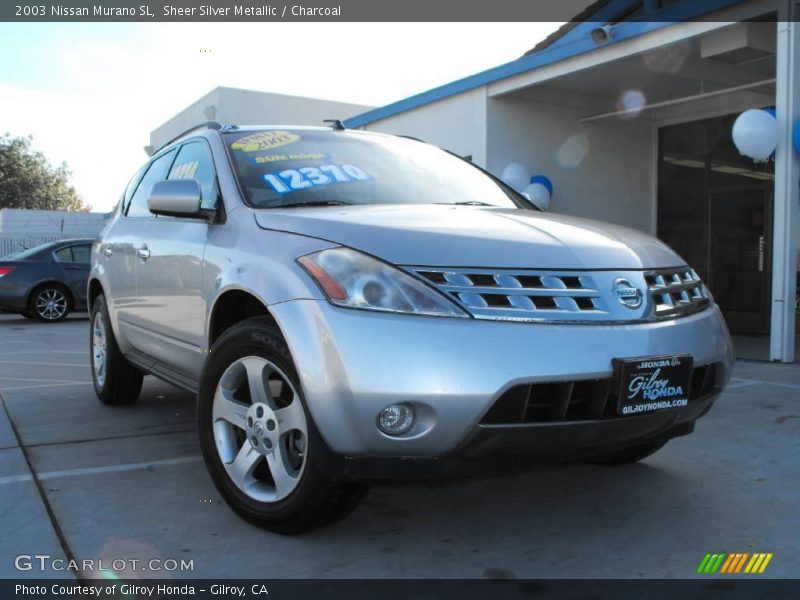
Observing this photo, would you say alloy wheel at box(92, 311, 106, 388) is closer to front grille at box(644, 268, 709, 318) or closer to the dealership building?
front grille at box(644, 268, 709, 318)

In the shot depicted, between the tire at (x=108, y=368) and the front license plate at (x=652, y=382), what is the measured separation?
11.1 feet

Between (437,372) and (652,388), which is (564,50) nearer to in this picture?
(652,388)

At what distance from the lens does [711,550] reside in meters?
2.58

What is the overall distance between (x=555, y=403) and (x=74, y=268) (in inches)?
470

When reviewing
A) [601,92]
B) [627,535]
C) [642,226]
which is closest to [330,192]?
[627,535]

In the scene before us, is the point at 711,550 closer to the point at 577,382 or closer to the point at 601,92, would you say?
the point at 577,382

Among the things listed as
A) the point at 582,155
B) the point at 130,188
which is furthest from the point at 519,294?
the point at 582,155

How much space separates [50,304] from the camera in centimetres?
1244

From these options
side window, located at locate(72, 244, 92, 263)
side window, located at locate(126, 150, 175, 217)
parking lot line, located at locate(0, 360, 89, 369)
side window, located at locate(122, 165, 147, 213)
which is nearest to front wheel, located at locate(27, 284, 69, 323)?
side window, located at locate(72, 244, 92, 263)

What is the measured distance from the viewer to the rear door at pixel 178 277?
3.33 metres

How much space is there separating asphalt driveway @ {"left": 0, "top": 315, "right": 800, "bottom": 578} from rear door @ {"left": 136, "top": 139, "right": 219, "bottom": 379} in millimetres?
560

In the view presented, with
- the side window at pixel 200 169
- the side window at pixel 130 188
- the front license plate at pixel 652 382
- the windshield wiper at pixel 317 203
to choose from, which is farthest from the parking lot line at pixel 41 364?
the front license plate at pixel 652 382

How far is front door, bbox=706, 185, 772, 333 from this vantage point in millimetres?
10688

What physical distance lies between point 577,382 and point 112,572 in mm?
1594
